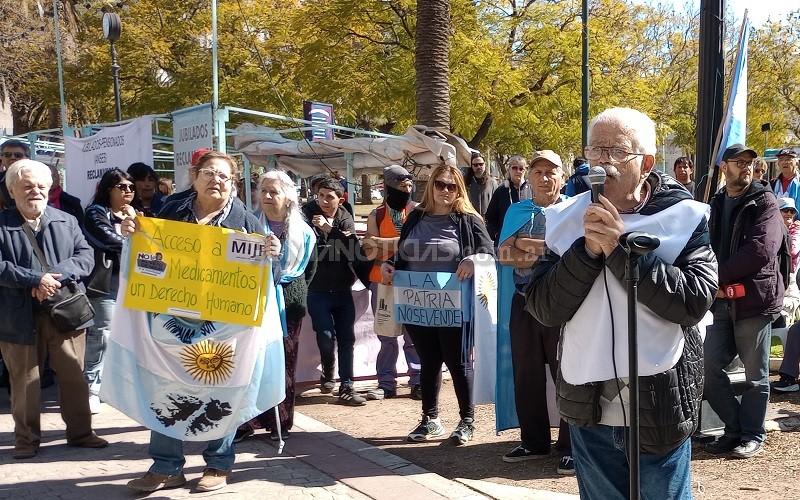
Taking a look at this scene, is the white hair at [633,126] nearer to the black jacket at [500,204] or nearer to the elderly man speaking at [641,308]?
the elderly man speaking at [641,308]

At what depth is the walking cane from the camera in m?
2.29

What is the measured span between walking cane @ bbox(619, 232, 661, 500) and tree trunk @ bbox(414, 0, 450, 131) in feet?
38.2

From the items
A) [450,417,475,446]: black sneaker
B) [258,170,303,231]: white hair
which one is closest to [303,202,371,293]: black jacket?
[258,170,303,231]: white hair

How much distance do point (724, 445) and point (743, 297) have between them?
1.01m

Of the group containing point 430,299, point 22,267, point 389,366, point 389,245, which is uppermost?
point 389,245

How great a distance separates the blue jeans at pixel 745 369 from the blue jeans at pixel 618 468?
277cm

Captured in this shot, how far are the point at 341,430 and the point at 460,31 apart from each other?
52.5 ft

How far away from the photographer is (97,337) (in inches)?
266

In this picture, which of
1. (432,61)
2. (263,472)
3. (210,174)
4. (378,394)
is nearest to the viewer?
(210,174)

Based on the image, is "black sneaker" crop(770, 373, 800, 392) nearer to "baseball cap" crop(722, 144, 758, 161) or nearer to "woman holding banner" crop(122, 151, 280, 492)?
"baseball cap" crop(722, 144, 758, 161)

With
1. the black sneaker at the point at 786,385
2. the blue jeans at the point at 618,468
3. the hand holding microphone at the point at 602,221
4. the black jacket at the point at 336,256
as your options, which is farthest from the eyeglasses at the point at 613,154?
→ the black sneaker at the point at 786,385

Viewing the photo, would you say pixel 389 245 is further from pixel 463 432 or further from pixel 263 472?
pixel 263 472

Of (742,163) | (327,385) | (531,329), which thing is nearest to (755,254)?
(742,163)

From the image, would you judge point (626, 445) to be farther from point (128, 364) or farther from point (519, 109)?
point (519, 109)
